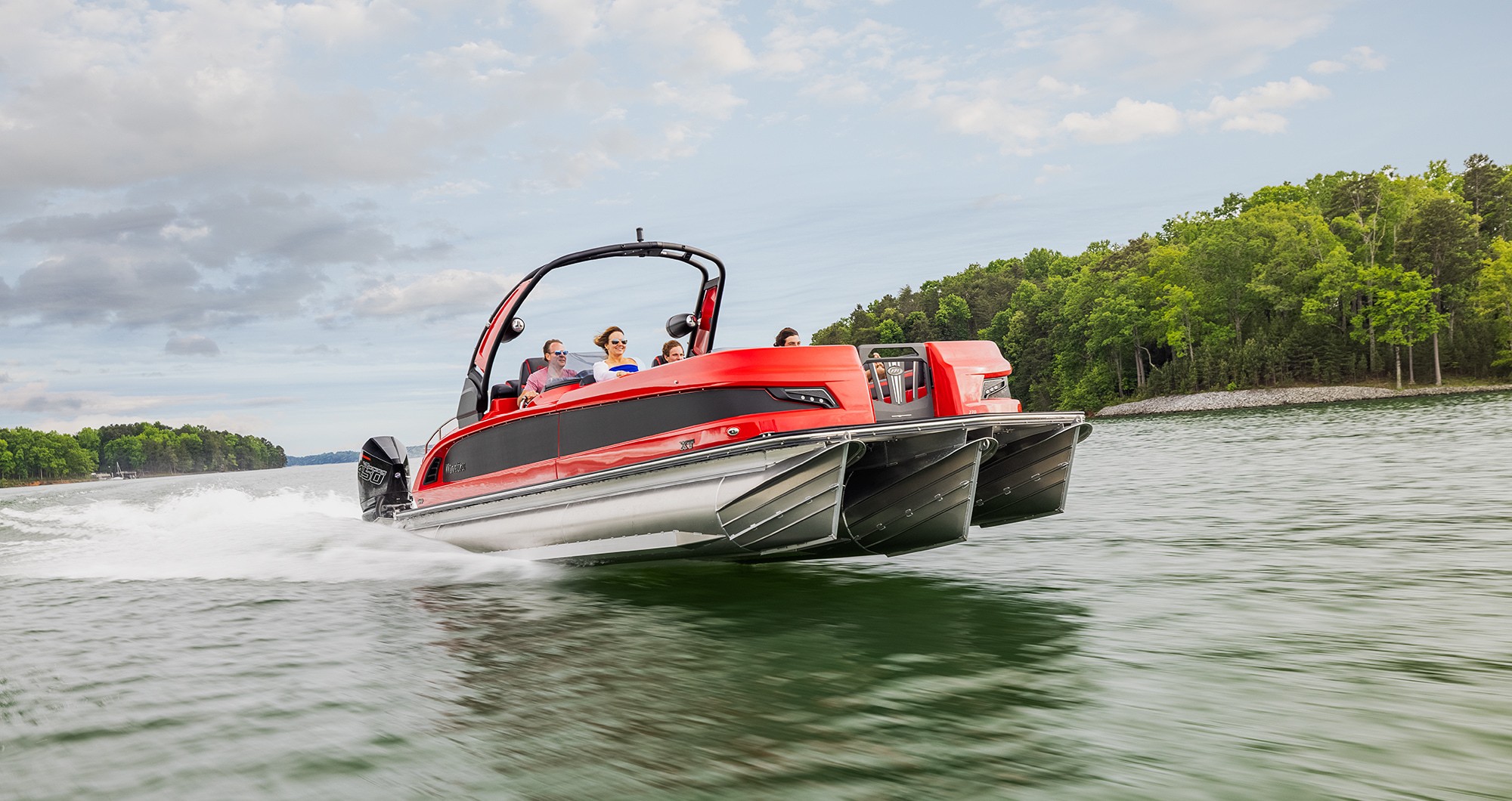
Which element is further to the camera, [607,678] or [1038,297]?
[1038,297]

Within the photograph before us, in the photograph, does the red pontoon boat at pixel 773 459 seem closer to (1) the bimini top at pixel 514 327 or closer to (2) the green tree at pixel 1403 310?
(1) the bimini top at pixel 514 327

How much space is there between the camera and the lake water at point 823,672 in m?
3.30

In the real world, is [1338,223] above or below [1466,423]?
above

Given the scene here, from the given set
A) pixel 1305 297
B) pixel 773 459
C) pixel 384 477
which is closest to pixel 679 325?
pixel 773 459

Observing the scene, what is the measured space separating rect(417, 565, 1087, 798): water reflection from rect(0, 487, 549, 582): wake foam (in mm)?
1934

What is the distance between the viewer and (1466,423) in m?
21.9

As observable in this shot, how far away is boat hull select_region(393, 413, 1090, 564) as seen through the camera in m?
6.21

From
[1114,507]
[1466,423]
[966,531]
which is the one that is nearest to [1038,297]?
[1466,423]

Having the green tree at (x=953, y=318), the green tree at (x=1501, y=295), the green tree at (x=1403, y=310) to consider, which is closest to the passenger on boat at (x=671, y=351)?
the green tree at (x=1403, y=310)

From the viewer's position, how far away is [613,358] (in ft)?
27.3

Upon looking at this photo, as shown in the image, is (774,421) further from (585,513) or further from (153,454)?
(153,454)

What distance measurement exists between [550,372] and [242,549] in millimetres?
5441

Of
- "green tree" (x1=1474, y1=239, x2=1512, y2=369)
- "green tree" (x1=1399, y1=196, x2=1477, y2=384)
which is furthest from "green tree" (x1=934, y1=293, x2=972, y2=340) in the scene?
"green tree" (x1=1474, y1=239, x2=1512, y2=369)

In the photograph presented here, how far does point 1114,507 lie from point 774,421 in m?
6.35
